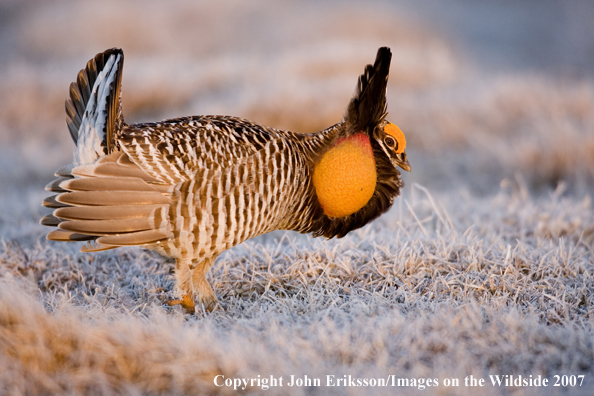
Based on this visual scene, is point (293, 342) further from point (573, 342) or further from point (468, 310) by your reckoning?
point (573, 342)

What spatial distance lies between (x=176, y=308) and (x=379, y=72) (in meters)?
1.80

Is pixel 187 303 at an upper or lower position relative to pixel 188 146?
lower

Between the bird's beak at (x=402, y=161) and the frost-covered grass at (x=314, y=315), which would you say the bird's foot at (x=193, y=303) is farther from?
the bird's beak at (x=402, y=161)

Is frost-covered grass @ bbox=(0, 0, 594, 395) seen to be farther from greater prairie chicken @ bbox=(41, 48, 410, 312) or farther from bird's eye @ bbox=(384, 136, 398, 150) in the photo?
bird's eye @ bbox=(384, 136, 398, 150)

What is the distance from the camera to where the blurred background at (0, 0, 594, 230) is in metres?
6.39

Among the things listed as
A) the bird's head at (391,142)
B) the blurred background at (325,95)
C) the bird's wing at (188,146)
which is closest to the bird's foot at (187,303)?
the bird's wing at (188,146)

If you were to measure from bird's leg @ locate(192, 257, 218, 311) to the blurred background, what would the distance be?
2489 millimetres

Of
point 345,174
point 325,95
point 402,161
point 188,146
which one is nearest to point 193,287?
point 188,146

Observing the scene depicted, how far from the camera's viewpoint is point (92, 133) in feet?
9.57

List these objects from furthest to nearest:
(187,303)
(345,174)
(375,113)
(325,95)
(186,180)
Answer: (325,95) < (375,113) < (345,174) < (187,303) < (186,180)

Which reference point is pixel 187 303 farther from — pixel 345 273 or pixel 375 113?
pixel 375 113

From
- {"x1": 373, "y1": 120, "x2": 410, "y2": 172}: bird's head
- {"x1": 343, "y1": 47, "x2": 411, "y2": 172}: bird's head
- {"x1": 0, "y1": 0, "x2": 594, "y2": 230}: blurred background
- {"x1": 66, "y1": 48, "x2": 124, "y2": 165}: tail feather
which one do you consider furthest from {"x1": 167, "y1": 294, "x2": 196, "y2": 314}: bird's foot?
{"x1": 0, "y1": 0, "x2": 594, "y2": 230}: blurred background

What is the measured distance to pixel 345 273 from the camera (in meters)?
3.43

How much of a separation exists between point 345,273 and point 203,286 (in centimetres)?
83
